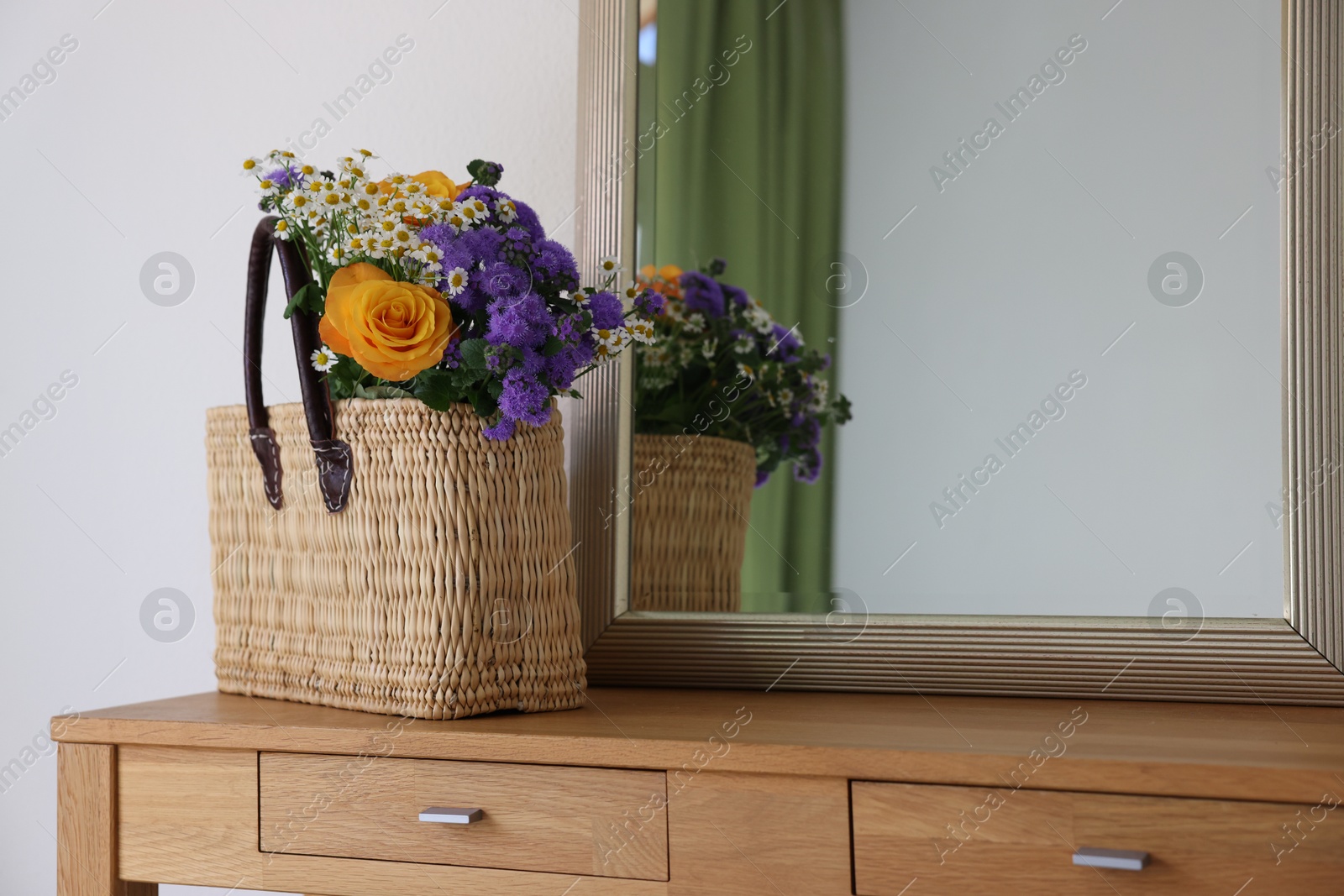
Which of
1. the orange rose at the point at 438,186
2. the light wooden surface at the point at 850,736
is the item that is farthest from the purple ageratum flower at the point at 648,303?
the light wooden surface at the point at 850,736

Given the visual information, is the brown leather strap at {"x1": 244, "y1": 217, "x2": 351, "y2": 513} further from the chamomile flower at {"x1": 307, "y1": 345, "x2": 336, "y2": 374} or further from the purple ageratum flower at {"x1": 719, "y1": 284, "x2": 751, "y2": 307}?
the purple ageratum flower at {"x1": 719, "y1": 284, "x2": 751, "y2": 307}

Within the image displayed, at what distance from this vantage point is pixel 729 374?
3.82 ft

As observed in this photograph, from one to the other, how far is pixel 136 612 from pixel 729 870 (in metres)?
1.12

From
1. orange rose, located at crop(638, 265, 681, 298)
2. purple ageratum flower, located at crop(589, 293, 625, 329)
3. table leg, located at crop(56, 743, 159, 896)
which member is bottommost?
table leg, located at crop(56, 743, 159, 896)

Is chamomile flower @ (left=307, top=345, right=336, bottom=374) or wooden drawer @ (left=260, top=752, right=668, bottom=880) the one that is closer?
wooden drawer @ (left=260, top=752, right=668, bottom=880)

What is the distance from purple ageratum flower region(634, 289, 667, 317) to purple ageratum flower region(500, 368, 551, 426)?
0.17 m

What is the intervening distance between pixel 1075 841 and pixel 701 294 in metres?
0.71

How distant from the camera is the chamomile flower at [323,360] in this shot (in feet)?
3.09

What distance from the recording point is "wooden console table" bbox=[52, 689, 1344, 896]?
0.69 m

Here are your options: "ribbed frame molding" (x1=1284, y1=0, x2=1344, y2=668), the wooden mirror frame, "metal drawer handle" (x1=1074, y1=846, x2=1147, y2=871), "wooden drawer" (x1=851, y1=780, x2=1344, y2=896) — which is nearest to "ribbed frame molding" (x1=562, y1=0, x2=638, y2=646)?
the wooden mirror frame

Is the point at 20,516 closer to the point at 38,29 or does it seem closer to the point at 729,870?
the point at 38,29

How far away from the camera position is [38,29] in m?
1.59

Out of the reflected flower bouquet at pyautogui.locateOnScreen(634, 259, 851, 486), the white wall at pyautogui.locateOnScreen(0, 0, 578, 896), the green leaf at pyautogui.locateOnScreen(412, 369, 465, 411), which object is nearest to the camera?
the green leaf at pyautogui.locateOnScreen(412, 369, 465, 411)

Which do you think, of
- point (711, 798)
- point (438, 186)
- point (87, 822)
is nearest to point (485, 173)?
point (438, 186)
